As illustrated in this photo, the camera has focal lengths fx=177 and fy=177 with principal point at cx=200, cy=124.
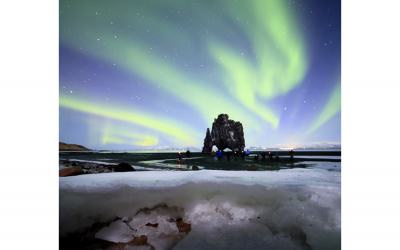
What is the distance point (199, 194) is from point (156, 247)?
4.67 feet

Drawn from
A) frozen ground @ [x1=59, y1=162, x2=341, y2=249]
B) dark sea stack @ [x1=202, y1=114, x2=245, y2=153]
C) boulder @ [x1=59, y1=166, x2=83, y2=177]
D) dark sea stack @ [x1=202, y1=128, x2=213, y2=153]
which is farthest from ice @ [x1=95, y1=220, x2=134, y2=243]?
dark sea stack @ [x1=202, y1=128, x2=213, y2=153]

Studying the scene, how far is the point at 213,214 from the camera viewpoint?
9.27 feet

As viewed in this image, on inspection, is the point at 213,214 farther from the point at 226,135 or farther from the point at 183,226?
the point at 226,135

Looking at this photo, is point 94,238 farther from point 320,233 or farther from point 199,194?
point 320,233

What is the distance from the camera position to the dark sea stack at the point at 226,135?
2356 inches

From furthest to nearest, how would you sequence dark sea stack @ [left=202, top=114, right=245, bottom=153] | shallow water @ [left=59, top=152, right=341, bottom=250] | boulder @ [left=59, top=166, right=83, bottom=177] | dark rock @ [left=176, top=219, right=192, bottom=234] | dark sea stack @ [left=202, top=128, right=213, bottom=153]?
dark sea stack @ [left=202, top=128, right=213, bottom=153], dark sea stack @ [left=202, top=114, right=245, bottom=153], boulder @ [left=59, top=166, right=83, bottom=177], dark rock @ [left=176, top=219, right=192, bottom=234], shallow water @ [left=59, top=152, right=341, bottom=250]

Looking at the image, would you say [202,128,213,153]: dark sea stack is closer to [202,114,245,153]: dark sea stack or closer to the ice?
[202,114,245,153]: dark sea stack

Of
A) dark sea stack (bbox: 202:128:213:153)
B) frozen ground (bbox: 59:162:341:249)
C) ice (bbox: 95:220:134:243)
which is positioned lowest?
dark sea stack (bbox: 202:128:213:153)

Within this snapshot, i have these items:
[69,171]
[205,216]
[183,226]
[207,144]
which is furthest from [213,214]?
[207,144]

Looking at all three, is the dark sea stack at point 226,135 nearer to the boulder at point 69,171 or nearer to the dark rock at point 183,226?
the boulder at point 69,171

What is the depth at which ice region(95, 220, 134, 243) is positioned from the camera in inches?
91.4

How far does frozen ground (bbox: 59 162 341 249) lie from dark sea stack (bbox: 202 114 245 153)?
56204 mm
